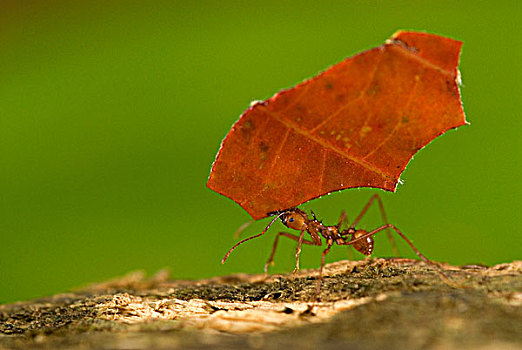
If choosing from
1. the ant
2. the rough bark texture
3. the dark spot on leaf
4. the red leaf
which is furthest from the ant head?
Result: the dark spot on leaf

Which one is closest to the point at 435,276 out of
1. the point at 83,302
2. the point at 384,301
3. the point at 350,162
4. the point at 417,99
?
the point at 384,301

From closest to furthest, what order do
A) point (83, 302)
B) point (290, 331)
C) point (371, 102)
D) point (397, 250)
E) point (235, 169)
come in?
1. point (290, 331)
2. point (371, 102)
3. point (235, 169)
4. point (83, 302)
5. point (397, 250)

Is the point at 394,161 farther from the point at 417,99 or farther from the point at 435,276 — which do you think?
the point at 435,276

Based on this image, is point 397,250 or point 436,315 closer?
point 436,315

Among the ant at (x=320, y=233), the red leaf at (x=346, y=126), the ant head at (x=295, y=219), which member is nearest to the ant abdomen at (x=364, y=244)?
the ant at (x=320, y=233)

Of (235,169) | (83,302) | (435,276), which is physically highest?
(235,169)
